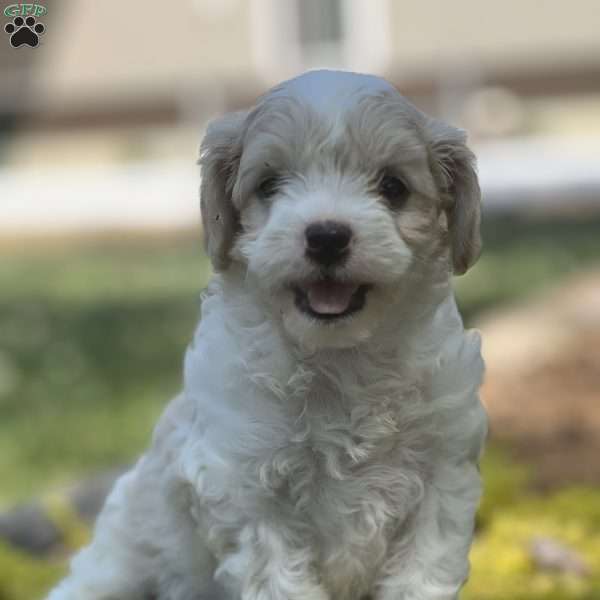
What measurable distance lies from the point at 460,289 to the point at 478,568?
6475 millimetres

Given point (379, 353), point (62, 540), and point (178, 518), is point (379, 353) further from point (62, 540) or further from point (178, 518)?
point (62, 540)

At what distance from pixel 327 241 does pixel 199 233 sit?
1343 centimetres

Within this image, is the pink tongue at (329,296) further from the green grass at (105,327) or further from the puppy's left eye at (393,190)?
the green grass at (105,327)

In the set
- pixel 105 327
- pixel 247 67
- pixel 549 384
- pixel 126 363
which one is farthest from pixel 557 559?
pixel 247 67

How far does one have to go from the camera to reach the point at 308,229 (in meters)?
3.00


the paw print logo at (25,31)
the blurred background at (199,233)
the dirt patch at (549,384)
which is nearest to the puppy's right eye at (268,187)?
the blurred background at (199,233)

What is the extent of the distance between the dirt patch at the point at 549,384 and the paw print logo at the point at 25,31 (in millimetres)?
2548

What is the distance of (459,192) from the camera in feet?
11.0

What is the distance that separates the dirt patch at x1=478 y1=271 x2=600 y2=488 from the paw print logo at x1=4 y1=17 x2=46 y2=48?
2548 mm

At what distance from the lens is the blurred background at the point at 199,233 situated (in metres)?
5.92

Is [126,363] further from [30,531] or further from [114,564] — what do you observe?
[114,564]

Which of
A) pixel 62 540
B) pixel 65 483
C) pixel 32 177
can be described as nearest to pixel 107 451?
pixel 65 483

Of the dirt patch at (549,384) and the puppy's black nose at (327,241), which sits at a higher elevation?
the puppy's black nose at (327,241)

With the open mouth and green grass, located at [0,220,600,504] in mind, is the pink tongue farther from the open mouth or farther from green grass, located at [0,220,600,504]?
green grass, located at [0,220,600,504]
